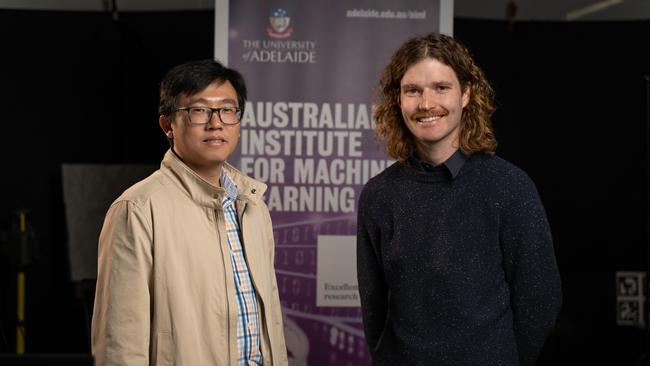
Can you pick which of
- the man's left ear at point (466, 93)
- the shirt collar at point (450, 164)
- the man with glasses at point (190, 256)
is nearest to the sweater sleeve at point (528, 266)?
the shirt collar at point (450, 164)

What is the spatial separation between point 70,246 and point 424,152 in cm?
347

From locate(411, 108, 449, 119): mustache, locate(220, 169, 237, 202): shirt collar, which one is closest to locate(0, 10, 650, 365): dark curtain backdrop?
locate(220, 169, 237, 202): shirt collar

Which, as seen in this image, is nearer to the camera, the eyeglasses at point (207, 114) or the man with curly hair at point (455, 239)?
the man with curly hair at point (455, 239)

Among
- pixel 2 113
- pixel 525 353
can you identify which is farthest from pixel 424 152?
Answer: pixel 2 113

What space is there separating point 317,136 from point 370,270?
6.86ft

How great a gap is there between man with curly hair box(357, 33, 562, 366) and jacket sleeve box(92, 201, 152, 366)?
0.59 metres

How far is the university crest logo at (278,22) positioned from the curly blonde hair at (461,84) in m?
2.06

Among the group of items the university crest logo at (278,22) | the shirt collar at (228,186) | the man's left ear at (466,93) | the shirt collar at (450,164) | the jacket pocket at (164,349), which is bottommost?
the jacket pocket at (164,349)

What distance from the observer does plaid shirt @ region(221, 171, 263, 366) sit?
201 cm

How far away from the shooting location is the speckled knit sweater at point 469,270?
1.90 meters

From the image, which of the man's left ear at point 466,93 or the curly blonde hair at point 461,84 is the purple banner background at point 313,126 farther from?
the man's left ear at point 466,93

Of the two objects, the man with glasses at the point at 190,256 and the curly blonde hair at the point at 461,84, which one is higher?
the curly blonde hair at the point at 461,84

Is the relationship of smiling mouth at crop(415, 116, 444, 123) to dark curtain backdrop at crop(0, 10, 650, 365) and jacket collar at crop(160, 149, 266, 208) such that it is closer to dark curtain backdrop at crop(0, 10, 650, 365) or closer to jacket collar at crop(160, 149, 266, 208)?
jacket collar at crop(160, 149, 266, 208)

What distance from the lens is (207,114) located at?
2027 millimetres
